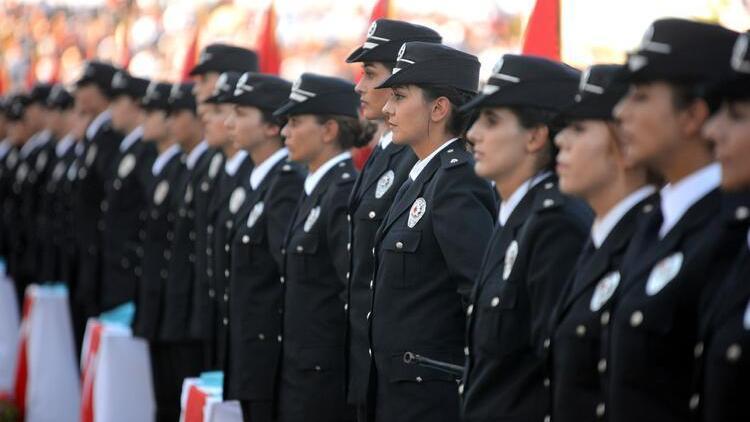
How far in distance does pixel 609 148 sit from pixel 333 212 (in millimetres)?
2386

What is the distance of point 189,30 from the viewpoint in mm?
25984

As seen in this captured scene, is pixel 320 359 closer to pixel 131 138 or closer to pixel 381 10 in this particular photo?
pixel 381 10

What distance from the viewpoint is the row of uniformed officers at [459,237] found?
3.65 m

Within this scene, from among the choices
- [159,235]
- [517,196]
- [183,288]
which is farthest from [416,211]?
[159,235]

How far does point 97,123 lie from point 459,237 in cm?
660

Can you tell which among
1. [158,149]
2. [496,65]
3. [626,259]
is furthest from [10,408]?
[626,259]

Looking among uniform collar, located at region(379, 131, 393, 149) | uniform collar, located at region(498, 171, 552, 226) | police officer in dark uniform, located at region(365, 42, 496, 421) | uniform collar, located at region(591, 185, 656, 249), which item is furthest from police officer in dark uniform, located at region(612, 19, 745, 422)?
uniform collar, located at region(379, 131, 393, 149)

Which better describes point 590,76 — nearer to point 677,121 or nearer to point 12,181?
point 677,121

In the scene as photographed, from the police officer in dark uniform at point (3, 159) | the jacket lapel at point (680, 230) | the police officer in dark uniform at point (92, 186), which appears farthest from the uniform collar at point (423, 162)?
the police officer in dark uniform at point (3, 159)

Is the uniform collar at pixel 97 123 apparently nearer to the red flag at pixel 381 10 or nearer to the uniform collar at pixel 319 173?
the red flag at pixel 381 10

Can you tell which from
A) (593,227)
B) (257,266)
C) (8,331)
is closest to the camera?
(593,227)

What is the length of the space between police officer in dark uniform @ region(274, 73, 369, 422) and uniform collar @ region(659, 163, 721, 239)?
2.62 m

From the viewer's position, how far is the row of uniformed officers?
3646mm

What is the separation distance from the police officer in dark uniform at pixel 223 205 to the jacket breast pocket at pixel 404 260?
2.08 m
